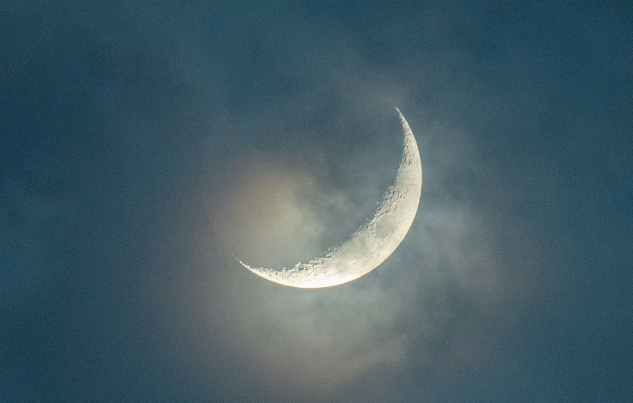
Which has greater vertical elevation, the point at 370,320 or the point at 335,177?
the point at 335,177

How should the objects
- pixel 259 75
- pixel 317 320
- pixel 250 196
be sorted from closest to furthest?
pixel 250 196
pixel 259 75
pixel 317 320

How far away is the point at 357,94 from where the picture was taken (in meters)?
9.23

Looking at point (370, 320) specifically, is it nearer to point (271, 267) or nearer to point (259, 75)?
point (271, 267)

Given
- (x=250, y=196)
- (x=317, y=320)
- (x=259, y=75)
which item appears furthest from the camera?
(x=317, y=320)

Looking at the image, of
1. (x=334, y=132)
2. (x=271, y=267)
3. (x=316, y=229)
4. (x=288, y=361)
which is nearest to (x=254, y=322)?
(x=288, y=361)

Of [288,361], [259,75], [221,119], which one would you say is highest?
[259,75]

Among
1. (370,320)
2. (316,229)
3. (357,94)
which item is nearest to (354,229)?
(316,229)

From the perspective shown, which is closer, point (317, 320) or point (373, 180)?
point (373, 180)

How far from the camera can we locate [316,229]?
8.90 m

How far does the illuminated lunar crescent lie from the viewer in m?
9.32

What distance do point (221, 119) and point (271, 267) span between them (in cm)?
430

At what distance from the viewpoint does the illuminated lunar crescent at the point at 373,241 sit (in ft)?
30.6

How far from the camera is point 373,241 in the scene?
377 inches

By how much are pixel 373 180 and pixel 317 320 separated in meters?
5.80
